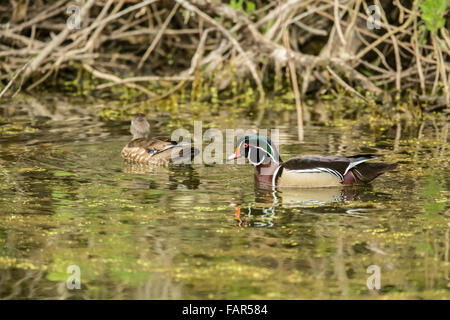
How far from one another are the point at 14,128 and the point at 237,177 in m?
4.06

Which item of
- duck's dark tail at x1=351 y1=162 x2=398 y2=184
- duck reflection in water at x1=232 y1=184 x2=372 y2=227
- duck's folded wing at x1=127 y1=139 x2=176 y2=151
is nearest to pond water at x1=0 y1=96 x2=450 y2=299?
duck reflection in water at x1=232 y1=184 x2=372 y2=227

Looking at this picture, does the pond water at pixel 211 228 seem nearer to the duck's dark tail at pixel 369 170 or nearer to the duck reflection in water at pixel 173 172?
the duck reflection in water at pixel 173 172

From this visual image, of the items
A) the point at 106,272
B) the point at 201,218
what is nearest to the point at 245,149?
the point at 201,218

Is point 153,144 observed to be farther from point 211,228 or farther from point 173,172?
point 211,228

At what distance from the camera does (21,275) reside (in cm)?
604

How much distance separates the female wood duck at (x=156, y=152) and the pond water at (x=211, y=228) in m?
0.17

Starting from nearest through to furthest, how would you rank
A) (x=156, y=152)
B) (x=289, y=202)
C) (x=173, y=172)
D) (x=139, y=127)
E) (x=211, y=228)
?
(x=211, y=228) → (x=289, y=202) → (x=173, y=172) → (x=156, y=152) → (x=139, y=127)

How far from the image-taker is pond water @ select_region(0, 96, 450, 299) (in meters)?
5.85

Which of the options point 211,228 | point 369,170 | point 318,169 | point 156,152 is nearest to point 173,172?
point 156,152

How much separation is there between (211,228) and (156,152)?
3.24 metres

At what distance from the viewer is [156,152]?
10.3 metres

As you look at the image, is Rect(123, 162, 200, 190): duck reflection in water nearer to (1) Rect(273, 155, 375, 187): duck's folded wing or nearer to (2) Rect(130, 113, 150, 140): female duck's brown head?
(1) Rect(273, 155, 375, 187): duck's folded wing

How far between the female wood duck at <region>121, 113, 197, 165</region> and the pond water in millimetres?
172

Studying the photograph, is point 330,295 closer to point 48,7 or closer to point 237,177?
point 237,177
